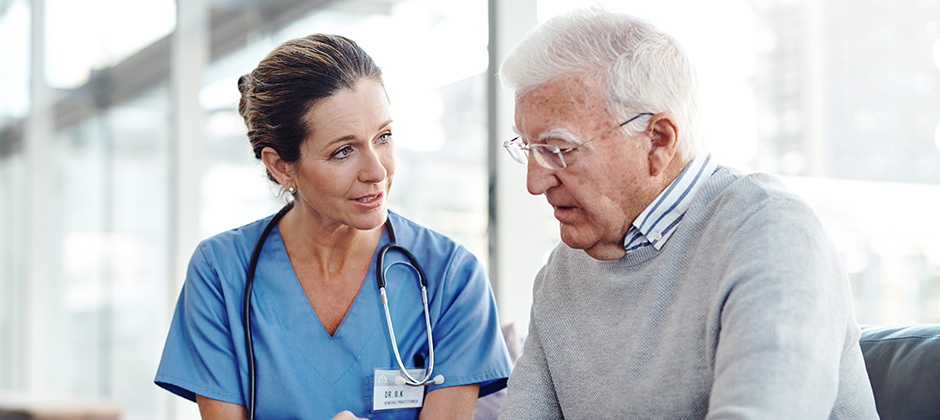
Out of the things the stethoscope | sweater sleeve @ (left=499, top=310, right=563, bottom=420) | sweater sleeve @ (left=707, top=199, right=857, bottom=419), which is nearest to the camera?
sweater sleeve @ (left=707, top=199, right=857, bottom=419)

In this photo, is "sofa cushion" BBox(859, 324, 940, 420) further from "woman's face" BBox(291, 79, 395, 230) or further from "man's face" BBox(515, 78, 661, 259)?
"woman's face" BBox(291, 79, 395, 230)

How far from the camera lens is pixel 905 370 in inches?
50.9

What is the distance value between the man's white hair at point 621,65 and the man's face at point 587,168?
0.07ft

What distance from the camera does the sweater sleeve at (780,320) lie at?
873 millimetres

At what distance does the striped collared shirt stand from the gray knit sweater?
16mm

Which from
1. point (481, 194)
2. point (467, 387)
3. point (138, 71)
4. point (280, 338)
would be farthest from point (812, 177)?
point (138, 71)

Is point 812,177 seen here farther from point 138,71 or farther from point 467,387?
point 138,71

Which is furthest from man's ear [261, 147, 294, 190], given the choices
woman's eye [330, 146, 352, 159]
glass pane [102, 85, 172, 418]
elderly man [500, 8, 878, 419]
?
glass pane [102, 85, 172, 418]

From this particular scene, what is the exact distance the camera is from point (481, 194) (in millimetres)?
3115

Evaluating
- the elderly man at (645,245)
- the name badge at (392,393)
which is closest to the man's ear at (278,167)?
the name badge at (392,393)

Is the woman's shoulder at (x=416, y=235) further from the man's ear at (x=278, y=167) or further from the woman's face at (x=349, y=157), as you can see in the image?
the man's ear at (x=278, y=167)

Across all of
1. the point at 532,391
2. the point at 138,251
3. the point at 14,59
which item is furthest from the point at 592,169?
the point at 14,59

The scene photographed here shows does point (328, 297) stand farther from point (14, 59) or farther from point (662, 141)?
point (14, 59)

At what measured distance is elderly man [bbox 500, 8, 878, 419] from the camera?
3.17 feet
